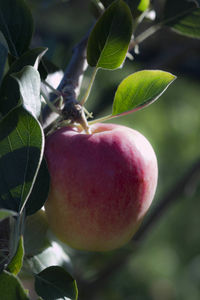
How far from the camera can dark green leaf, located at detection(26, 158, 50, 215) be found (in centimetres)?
64

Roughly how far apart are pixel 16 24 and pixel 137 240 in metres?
1.00

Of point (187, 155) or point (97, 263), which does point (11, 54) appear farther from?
point (187, 155)

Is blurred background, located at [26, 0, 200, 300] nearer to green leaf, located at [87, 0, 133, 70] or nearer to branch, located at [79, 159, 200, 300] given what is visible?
branch, located at [79, 159, 200, 300]

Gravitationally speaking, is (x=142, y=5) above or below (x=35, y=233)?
above

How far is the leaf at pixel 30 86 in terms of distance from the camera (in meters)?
0.56

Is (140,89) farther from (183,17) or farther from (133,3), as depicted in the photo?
(183,17)

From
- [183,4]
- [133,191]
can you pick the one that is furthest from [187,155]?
[133,191]

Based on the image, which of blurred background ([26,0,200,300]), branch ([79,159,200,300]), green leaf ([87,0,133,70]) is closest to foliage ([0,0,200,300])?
green leaf ([87,0,133,70])

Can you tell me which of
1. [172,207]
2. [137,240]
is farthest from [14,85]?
[172,207]

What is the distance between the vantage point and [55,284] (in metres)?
0.63

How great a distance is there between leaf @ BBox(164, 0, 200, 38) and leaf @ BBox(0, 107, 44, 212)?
46 centimetres

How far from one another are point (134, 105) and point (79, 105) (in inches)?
3.2

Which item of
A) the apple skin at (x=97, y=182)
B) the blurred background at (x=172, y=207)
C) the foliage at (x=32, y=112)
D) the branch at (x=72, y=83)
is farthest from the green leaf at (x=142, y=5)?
the blurred background at (x=172, y=207)

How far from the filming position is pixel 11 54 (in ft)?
2.38
